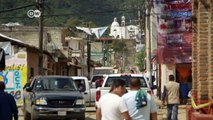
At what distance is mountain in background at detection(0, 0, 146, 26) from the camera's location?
44997 mm

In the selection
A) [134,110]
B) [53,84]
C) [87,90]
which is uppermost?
[134,110]

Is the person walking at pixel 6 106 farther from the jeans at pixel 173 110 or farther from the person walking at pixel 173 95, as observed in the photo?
the jeans at pixel 173 110

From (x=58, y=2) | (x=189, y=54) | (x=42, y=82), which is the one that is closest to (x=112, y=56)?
(x=58, y=2)

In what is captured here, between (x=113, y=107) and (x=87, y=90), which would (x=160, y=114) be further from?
(x=113, y=107)

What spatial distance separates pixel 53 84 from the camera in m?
21.4

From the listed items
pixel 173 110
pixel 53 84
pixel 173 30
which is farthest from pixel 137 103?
A: pixel 173 30

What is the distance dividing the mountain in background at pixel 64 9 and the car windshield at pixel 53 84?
15.2m

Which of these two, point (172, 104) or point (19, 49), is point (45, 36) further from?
point (172, 104)

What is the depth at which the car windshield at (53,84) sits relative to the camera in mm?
21281

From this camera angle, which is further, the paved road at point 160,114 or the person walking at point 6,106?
the paved road at point 160,114

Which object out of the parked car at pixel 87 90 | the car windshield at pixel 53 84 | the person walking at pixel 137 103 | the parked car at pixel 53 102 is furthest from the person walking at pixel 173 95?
the parked car at pixel 87 90

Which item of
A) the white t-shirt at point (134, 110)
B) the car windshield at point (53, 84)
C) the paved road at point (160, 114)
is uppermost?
the white t-shirt at point (134, 110)

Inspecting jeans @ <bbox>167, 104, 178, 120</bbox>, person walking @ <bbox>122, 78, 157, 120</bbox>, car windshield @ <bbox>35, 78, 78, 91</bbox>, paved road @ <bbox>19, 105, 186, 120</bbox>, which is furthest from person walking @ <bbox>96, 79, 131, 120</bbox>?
paved road @ <bbox>19, 105, 186, 120</bbox>

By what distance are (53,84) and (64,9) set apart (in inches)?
1948
